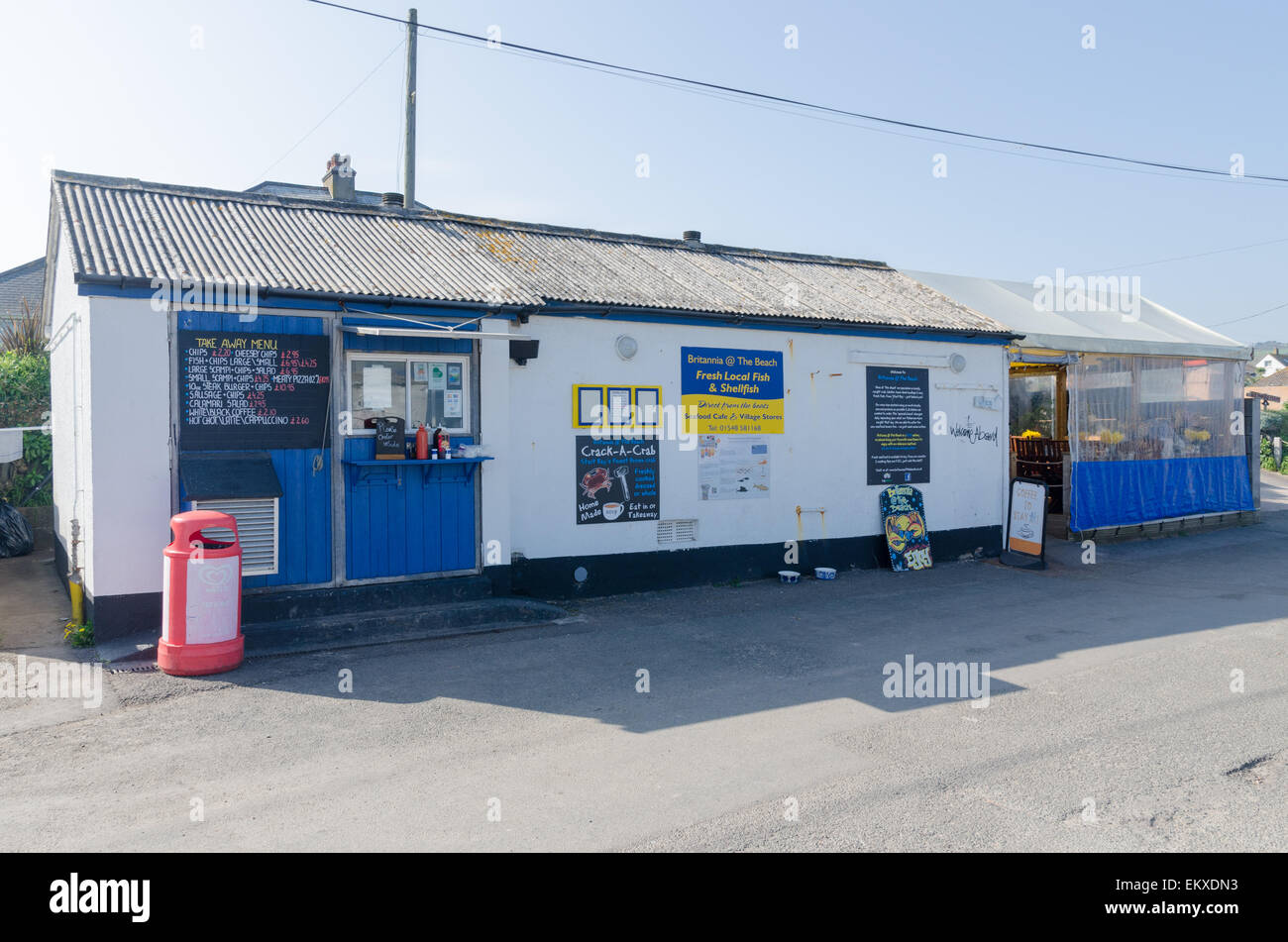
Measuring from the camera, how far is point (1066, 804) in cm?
489

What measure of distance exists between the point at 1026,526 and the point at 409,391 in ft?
31.1

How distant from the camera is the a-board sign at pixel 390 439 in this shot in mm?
9078

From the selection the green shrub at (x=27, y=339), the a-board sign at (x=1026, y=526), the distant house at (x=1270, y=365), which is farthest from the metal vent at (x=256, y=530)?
the distant house at (x=1270, y=365)

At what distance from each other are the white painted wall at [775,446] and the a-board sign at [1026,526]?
0.30 meters

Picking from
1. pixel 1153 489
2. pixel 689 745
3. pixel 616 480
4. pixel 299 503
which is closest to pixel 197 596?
pixel 299 503

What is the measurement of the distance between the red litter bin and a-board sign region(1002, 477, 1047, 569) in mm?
10866

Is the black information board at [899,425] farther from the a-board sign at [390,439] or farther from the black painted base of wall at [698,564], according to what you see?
the a-board sign at [390,439]

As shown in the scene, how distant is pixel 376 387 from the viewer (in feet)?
30.7

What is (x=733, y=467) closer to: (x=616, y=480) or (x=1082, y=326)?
(x=616, y=480)

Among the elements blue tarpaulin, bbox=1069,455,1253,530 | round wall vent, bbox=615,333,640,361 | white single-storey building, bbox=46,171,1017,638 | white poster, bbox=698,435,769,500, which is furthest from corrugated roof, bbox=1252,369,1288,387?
round wall vent, bbox=615,333,640,361

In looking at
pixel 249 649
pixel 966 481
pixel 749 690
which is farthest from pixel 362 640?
pixel 966 481

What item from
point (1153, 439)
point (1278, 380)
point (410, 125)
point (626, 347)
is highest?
point (410, 125)

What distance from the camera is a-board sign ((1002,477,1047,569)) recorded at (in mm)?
13438

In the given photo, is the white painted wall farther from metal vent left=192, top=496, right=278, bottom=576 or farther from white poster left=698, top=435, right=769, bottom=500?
metal vent left=192, top=496, right=278, bottom=576
